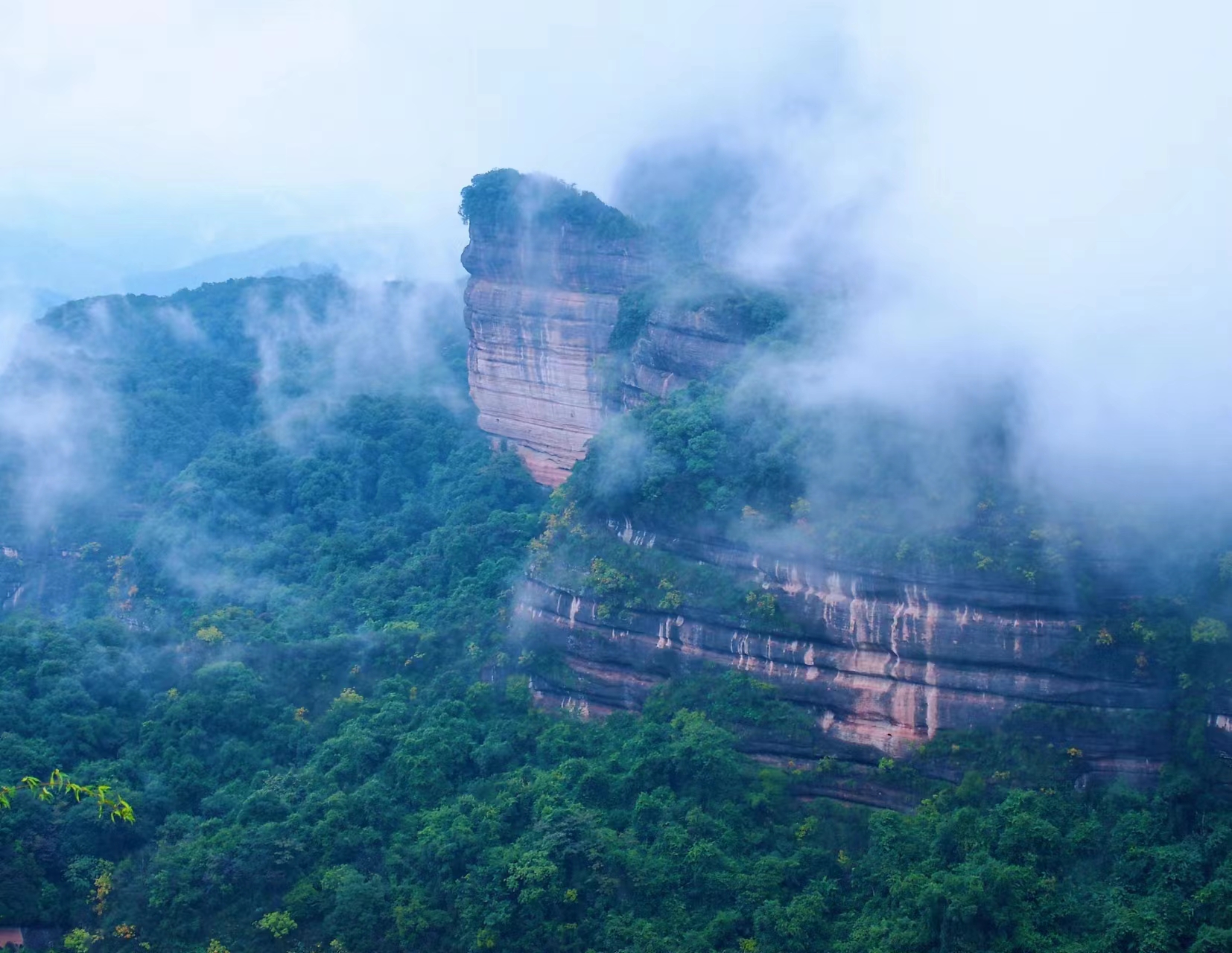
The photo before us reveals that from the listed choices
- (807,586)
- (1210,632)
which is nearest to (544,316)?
(807,586)

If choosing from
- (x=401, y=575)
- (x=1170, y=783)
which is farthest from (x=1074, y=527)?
(x=401, y=575)

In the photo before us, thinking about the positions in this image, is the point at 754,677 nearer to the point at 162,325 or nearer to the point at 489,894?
the point at 489,894

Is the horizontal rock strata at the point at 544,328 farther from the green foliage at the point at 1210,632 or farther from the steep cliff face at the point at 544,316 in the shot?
the green foliage at the point at 1210,632

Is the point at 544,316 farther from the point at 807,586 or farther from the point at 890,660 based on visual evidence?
the point at 890,660

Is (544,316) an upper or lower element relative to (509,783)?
upper

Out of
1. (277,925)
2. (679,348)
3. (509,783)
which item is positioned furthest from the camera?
(679,348)

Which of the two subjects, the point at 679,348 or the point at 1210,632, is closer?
the point at 1210,632
